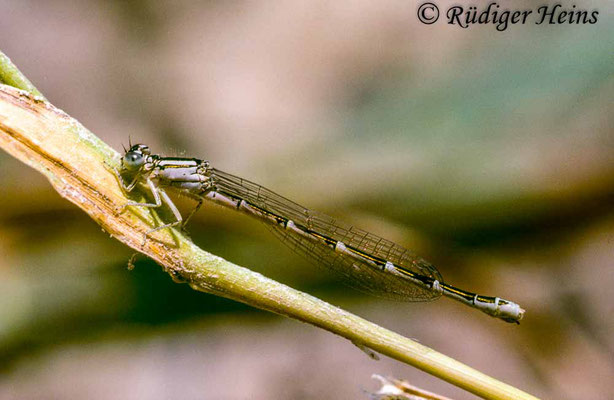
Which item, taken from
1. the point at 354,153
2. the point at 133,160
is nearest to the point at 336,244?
the point at 354,153

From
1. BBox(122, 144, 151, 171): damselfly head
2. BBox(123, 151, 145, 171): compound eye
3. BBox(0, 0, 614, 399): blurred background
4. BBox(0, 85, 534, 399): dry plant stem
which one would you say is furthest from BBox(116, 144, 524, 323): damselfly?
BBox(0, 85, 534, 399): dry plant stem

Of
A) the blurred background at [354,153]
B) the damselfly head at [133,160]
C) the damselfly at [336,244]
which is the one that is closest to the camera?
the damselfly head at [133,160]

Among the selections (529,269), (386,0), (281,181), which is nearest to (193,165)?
(281,181)

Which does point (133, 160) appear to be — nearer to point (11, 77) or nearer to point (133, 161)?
point (133, 161)

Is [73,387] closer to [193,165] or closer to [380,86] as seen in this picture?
[193,165]

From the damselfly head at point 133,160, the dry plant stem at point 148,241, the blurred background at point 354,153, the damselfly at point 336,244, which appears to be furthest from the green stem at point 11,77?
the blurred background at point 354,153

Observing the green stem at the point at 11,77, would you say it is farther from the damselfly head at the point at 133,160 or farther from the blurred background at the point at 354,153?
the blurred background at the point at 354,153

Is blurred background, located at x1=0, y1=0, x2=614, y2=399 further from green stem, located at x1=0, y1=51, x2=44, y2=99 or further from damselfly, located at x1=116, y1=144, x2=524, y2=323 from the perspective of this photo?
green stem, located at x1=0, y1=51, x2=44, y2=99

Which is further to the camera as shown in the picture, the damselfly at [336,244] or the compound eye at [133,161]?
the damselfly at [336,244]
